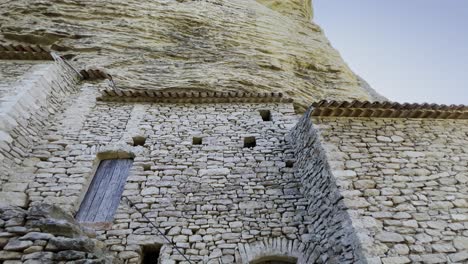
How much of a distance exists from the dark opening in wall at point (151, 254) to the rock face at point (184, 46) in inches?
184

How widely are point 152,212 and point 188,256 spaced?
1092mm

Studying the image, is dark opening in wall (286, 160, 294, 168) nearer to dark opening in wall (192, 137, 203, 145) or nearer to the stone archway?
the stone archway

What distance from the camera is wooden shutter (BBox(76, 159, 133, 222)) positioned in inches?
201

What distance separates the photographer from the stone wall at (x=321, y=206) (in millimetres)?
3725

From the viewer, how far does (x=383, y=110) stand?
541 centimetres

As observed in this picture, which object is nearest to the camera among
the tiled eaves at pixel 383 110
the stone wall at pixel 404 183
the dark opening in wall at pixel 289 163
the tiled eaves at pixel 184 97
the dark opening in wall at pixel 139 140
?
the stone wall at pixel 404 183

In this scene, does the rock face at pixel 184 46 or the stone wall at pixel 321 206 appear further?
the rock face at pixel 184 46

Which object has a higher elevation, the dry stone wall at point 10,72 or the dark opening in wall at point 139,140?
the dry stone wall at point 10,72

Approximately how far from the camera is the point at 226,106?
7.42 m

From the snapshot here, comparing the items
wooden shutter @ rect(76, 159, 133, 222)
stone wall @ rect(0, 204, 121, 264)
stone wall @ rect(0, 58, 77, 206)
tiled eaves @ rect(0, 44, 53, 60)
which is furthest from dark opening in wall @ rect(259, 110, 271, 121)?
tiled eaves @ rect(0, 44, 53, 60)

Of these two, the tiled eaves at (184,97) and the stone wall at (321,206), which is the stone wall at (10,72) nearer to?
the tiled eaves at (184,97)

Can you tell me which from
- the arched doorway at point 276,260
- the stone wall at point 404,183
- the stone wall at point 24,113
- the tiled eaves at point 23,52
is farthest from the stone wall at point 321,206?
the tiled eaves at point 23,52

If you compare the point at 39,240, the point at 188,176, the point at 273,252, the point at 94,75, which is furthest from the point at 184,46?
the point at 39,240

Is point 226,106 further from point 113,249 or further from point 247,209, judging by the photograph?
point 113,249
